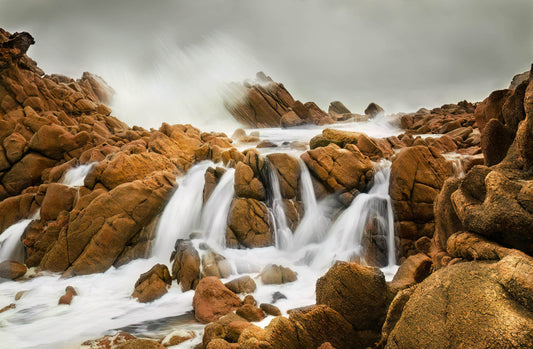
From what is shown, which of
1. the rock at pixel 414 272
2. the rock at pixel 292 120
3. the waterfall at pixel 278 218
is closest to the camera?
the rock at pixel 414 272

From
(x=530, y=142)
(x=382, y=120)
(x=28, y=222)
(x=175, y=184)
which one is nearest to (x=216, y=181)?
(x=175, y=184)

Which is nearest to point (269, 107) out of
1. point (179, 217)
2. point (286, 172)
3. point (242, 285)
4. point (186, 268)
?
point (286, 172)

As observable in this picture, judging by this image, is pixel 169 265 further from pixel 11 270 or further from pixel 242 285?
pixel 11 270

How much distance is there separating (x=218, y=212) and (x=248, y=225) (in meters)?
2.11

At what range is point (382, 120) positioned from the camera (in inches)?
2275

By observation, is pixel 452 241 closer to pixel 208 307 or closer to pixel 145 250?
pixel 208 307

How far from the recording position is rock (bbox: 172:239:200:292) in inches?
434

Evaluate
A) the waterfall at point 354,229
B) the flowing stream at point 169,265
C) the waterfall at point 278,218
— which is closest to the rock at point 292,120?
the flowing stream at point 169,265

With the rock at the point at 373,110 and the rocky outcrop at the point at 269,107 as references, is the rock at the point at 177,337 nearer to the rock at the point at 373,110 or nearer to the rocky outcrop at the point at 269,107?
A: the rocky outcrop at the point at 269,107

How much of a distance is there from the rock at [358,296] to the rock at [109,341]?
559 cm

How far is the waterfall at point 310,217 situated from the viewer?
13760 mm

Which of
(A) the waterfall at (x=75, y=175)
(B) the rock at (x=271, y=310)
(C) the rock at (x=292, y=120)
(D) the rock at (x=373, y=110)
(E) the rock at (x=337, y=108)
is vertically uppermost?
(E) the rock at (x=337, y=108)

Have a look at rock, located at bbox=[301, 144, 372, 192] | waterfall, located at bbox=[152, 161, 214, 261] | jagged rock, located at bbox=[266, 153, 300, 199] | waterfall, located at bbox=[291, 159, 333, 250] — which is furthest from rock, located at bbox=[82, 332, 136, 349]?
rock, located at bbox=[301, 144, 372, 192]

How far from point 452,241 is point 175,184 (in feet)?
47.5
